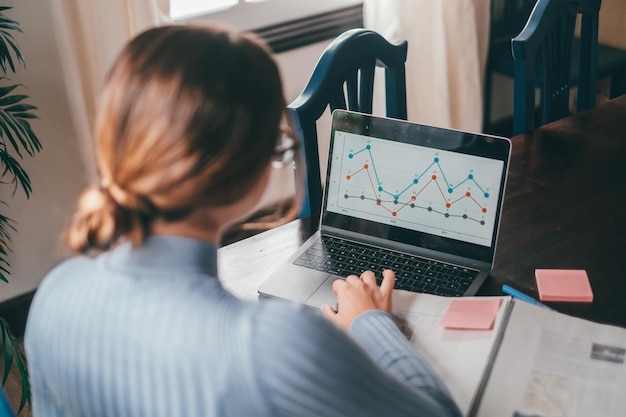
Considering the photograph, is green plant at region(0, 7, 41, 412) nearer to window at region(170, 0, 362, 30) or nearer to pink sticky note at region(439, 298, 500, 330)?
window at region(170, 0, 362, 30)

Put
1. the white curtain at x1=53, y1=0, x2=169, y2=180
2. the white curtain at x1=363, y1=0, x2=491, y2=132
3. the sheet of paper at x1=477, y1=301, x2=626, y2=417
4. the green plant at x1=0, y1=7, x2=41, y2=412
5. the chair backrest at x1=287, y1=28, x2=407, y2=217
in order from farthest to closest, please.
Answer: the white curtain at x1=363, y1=0, x2=491, y2=132, the white curtain at x1=53, y1=0, x2=169, y2=180, the green plant at x1=0, y1=7, x2=41, y2=412, the chair backrest at x1=287, y1=28, x2=407, y2=217, the sheet of paper at x1=477, y1=301, x2=626, y2=417

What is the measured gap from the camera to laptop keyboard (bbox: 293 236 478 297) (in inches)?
47.9

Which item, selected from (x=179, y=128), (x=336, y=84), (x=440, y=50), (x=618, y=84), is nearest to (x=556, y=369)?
(x=179, y=128)

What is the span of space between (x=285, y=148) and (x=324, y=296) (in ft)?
1.40

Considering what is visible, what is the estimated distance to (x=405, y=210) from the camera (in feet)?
4.22

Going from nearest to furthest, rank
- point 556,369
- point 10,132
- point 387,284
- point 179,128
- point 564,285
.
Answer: point 179,128 → point 556,369 → point 387,284 → point 564,285 → point 10,132

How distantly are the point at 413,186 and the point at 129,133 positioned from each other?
66cm

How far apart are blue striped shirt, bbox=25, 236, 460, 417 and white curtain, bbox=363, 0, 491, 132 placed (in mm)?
2117

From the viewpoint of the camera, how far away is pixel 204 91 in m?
0.70

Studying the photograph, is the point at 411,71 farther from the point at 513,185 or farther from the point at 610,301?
the point at 610,301

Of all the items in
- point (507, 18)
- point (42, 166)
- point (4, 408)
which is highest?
point (4, 408)

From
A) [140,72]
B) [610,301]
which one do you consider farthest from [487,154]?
[140,72]

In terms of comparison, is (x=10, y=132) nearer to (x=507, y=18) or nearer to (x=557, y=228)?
(x=557, y=228)

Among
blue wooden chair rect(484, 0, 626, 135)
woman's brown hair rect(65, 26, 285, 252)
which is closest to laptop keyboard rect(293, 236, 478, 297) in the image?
woman's brown hair rect(65, 26, 285, 252)
